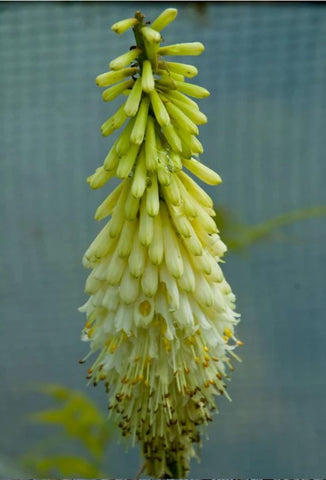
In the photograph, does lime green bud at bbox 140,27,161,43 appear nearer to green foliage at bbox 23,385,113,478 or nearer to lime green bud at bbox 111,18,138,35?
lime green bud at bbox 111,18,138,35

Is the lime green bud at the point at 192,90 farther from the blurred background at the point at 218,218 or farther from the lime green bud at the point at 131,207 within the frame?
the blurred background at the point at 218,218

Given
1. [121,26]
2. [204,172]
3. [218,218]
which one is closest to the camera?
[121,26]

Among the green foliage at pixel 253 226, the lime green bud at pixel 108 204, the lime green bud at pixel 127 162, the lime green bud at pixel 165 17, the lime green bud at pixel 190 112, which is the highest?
the green foliage at pixel 253 226

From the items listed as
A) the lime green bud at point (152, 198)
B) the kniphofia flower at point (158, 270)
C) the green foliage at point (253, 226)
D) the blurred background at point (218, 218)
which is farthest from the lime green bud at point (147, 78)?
the green foliage at point (253, 226)

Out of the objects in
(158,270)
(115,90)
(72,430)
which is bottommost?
(72,430)

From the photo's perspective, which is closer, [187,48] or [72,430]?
[187,48]

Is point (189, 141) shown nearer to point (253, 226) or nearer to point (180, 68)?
point (180, 68)

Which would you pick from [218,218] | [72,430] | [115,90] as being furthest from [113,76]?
[72,430]

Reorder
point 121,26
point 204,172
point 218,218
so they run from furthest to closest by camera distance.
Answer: point 218,218, point 204,172, point 121,26

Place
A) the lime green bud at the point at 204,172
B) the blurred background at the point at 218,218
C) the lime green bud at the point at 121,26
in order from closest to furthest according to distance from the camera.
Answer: the lime green bud at the point at 121,26, the lime green bud at the point at 204,172, the blurred background at the point at 218,218
